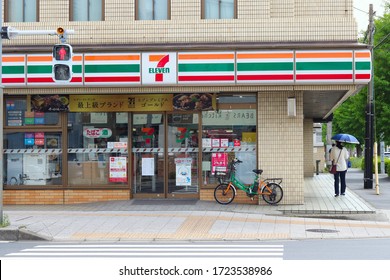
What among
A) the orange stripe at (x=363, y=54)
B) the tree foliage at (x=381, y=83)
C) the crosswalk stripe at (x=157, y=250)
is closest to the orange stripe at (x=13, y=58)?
the crosswalk stripe at (x=157, y=250)

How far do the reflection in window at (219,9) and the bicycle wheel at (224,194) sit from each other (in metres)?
4.83

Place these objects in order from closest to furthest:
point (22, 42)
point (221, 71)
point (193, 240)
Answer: point (193, 240) < point (221, 71) < point (22, 42)

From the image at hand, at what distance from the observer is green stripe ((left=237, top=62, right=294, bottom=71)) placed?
51.8 feet

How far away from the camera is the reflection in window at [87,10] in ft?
57.8

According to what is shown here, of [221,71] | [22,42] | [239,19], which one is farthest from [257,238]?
[22,42]

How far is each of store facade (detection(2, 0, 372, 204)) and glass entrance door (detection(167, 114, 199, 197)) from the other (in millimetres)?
29

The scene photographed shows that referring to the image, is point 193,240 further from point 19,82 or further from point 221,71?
point 19,82

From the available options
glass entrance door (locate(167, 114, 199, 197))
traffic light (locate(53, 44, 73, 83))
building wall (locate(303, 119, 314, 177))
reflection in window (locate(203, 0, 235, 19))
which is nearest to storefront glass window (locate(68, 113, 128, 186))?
glass entrance door (locate(167, 114, 199, 197))

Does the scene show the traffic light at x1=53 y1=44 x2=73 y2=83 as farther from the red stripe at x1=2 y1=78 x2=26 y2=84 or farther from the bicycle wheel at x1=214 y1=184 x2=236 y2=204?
the bicycle wheel at x1=214 y1=184 x2=236 y2=204

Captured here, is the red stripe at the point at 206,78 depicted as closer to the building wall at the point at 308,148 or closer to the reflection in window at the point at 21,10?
the reflection in window at the point at 21,10

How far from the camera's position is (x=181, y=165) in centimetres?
1773

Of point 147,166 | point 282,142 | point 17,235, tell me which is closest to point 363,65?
point 282,142

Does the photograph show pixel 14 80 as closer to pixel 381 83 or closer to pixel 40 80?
pixel 40 80

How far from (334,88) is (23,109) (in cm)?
897
